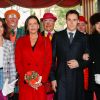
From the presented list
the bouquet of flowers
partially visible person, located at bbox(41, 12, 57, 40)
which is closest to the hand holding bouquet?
the bouquet of flowers

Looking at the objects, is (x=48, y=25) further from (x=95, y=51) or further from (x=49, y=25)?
(x=95, y=51)

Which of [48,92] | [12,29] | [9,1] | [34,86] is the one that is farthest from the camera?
[9,1]

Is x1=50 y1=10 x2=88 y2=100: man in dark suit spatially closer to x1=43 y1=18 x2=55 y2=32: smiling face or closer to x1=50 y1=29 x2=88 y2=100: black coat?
x1=50 y1=29 x2=88 y2=100: black coat

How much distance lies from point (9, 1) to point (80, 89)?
364 centimetres

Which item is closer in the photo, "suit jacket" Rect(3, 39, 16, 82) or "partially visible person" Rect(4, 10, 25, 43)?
"suit jacket" Rect(3, 39, 16, 82)

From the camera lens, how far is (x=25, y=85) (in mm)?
3873

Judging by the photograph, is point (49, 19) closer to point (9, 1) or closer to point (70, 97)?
point (70, 97)

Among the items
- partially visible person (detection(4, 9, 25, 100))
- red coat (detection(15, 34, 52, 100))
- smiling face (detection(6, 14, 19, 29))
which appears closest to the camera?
red coat (detection(15, 34, 52, 100))

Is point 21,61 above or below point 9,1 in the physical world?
below

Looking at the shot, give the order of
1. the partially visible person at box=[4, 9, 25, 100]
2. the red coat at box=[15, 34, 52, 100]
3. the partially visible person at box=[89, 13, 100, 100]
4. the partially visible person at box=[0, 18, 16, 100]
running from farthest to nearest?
the partially visible person at box=[4, 9, 25, 100]
the partially visible person at box=[89, 13, 100, 100]
the red coat at box=[15, 34, 52, 100]
the partially visible person at box=[0, 18, 16, 100]

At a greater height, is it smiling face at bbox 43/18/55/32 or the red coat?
smiling face at bbox 43/18/55/32

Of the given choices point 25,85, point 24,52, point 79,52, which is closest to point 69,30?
point 79,52

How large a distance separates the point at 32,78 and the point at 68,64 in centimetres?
47

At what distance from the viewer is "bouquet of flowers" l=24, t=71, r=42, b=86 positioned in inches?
146
